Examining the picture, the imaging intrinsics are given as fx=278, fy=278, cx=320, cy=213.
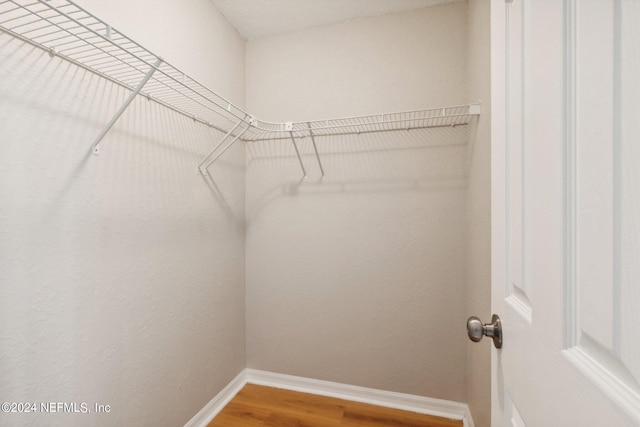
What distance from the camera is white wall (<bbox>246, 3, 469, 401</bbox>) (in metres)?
1.62

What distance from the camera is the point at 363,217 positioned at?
5.74 ft

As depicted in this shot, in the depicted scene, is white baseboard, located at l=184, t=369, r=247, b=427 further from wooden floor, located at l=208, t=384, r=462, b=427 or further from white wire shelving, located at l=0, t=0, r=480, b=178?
white wire shelving, located at l=0, t=0, r=480, b=178

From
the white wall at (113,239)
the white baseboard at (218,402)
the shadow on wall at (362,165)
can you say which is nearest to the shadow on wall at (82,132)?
the white wall at (113,239)

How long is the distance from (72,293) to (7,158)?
45cm

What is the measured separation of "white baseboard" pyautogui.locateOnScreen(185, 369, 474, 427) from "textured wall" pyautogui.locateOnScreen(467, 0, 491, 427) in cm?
15

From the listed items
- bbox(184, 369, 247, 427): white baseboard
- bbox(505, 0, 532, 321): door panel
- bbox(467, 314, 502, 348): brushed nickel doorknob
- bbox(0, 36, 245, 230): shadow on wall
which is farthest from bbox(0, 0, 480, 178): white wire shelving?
bbox(184, 369, 247, 427): white baseboard

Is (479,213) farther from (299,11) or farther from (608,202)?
(299,11)

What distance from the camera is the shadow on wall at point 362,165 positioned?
1.62 m

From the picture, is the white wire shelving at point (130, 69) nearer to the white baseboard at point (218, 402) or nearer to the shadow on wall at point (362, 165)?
the shadow on wall at point (362, 165)

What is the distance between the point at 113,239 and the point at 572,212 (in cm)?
133

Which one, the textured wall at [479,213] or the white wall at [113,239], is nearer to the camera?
the white wall at [113,239]

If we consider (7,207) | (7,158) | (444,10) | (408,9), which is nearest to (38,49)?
(7,158)

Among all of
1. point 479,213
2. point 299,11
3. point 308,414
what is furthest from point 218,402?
point 299,11

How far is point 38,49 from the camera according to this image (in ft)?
2.80
